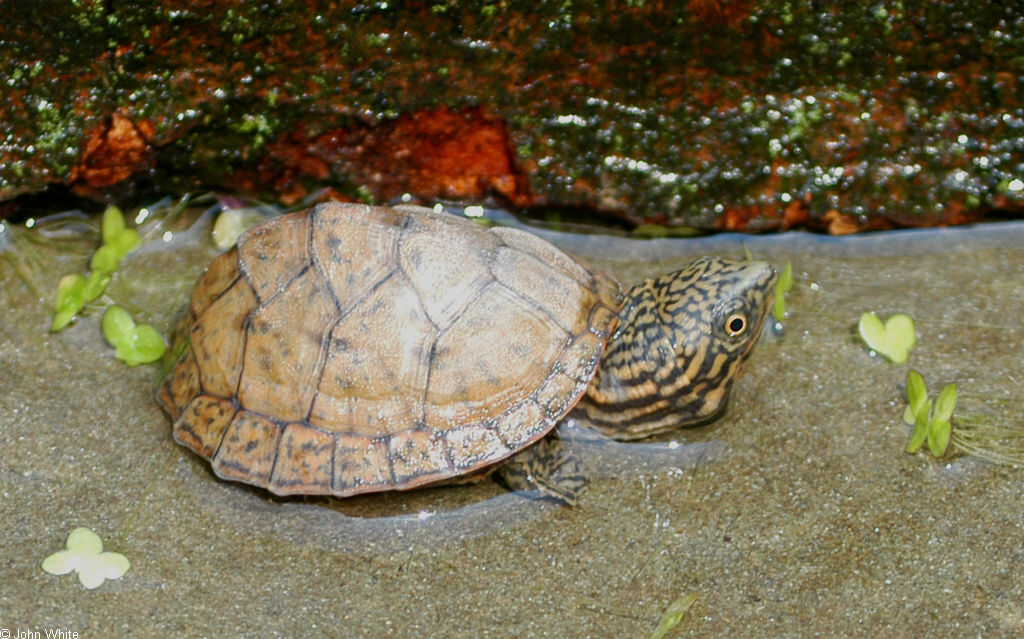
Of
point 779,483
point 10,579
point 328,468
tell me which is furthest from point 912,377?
point 10,579

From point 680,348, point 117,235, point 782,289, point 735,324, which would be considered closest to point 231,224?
point 117,235

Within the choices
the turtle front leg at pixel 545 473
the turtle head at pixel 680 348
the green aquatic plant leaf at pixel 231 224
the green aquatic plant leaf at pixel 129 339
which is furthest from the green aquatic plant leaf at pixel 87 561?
the turtle head at pixel 680 348

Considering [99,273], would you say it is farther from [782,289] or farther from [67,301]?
[782,289]

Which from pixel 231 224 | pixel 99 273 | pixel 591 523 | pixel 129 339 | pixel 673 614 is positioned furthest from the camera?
pixel 231 224

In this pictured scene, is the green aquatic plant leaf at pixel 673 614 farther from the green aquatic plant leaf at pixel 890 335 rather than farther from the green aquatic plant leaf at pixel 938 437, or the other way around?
the green aquatic plant leaf at pixel 890 335

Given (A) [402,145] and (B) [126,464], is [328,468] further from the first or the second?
(A) [402,145]
